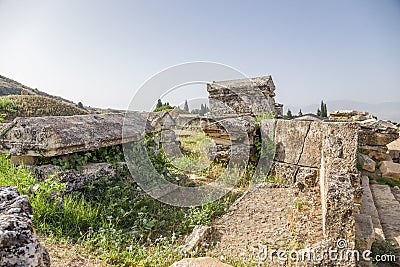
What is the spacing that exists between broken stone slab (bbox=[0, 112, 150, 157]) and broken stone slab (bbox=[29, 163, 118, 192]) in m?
0.23

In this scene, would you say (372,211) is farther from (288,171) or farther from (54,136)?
(54,136)

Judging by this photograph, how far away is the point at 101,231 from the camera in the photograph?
3221 millimetres

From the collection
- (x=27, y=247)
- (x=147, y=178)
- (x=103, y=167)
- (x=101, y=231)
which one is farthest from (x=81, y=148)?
(x=27, y=247)

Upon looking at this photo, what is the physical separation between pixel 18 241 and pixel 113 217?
7.84 feet

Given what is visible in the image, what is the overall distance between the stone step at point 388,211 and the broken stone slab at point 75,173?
4.27 metres

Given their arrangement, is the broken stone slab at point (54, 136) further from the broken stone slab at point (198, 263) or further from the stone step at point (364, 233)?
the stone step at point (364, 233)

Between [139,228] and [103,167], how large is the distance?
4.67ft

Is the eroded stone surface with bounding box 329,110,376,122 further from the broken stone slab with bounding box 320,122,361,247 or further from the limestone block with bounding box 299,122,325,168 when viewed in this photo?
the broken stone slab with bounding box 320,122,361,247

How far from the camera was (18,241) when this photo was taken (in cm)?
146

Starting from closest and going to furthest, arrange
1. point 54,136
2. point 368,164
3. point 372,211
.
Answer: point 54,136, point 372,211, point 368,164

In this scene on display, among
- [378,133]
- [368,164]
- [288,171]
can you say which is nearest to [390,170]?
[368,164]

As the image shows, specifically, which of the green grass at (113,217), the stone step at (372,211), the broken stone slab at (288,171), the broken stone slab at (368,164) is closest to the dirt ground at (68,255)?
the green grass at (113,217)

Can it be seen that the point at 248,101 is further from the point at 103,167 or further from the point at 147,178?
the point at 103,167

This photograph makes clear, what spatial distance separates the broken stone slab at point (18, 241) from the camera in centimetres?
141
